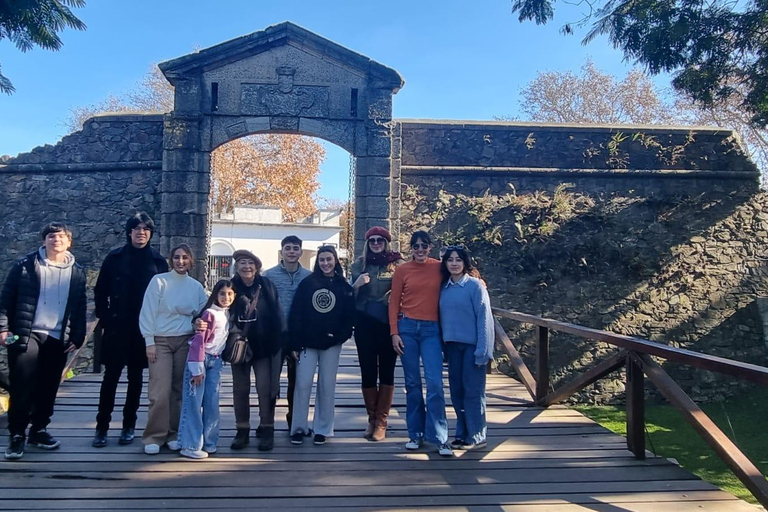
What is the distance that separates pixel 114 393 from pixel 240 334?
949 millimetres

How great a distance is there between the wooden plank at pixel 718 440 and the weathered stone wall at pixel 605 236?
6019 mm

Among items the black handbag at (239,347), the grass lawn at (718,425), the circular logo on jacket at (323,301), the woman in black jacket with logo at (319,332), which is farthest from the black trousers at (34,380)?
the grass lawn at (718,425)

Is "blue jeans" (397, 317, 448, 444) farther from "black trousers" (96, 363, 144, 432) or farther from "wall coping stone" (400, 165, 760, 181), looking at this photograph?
"wall coping stone" (400, 165, 760, 181)

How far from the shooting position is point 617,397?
9945mm

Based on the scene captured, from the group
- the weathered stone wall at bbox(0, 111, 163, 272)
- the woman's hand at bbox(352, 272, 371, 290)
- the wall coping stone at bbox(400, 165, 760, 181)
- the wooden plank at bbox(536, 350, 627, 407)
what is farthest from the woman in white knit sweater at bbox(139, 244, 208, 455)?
the wall coping stone at bbox(400, 165, 760, 181)

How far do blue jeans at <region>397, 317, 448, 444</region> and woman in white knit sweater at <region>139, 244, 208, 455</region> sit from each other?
54.8 inches

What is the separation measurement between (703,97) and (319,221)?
20732 millimetres

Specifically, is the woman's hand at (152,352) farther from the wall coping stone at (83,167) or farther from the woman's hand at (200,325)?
the wall coping stone at (83,167)

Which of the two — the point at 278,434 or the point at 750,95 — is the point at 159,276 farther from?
the point at 750,95

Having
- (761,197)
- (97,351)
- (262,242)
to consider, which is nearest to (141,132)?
(97,351)

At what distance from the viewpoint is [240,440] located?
151 inches

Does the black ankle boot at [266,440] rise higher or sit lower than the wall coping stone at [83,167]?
lower

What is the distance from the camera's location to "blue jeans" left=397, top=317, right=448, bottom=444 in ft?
12.5

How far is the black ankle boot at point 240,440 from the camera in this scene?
12.5 feet
